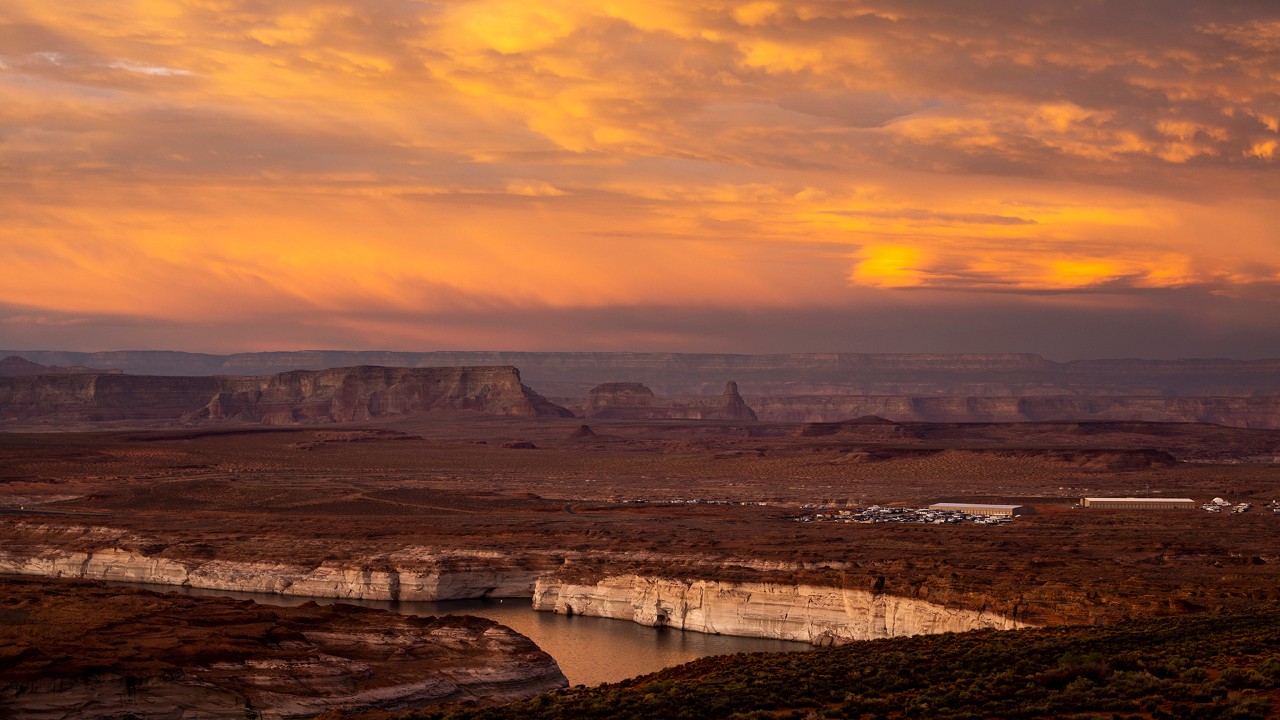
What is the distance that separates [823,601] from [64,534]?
4936 centimetres

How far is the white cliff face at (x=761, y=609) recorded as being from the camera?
48031mm

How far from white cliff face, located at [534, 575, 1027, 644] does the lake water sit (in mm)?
632

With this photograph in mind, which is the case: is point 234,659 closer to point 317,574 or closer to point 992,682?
point 992,682

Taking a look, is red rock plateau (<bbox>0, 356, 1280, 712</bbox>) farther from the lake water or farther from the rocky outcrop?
the rocky outcrop

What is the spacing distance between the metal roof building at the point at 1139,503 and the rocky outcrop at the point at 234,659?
226 feet

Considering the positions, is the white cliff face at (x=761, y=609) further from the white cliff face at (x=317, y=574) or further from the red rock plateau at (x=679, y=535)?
the white cliff face at (x=317, y=574)

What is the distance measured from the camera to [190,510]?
308ft

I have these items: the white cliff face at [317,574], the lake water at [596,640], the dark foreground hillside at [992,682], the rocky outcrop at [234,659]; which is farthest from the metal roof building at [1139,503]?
the rocky outcrop at [234,659]

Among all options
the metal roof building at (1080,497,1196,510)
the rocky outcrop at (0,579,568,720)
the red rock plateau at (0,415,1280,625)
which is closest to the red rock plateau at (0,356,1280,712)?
the red rock plateau at (0,415,1280,625)

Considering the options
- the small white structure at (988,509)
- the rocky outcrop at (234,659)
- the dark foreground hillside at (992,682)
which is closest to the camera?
the dark foreground hillside at (992,682)

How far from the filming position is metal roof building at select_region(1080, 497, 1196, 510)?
100 meters

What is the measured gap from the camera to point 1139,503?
10281 centimetres

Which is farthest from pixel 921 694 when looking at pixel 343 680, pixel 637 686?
pixel 343 680

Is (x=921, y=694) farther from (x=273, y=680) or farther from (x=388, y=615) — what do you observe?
(x=388, y=615)
